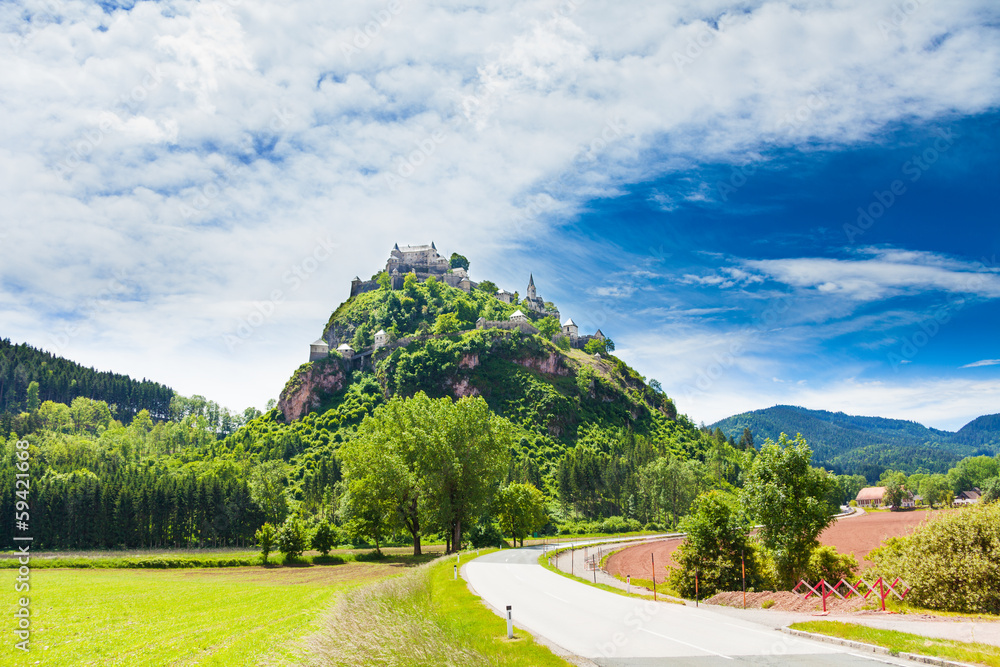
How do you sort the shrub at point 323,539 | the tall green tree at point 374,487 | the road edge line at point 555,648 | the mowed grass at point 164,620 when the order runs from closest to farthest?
the road edge line at point 555,648, the mowed grass at point 164,620, the tall green tree at point 374,487, the shrub at point 323,539

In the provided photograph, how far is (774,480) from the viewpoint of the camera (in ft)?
101

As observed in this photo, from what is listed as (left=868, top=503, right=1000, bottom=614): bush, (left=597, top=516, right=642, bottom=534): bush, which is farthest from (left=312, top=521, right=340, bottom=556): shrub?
(left=597, top=516, right=642, bottom=534): bush

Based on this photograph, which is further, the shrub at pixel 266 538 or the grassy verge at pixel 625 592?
the shrub at pixel 266 538

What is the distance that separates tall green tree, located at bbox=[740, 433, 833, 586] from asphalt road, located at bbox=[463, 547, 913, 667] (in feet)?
28.8

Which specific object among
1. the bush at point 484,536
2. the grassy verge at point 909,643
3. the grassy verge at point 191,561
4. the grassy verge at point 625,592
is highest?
the grassy verge at point 909,643

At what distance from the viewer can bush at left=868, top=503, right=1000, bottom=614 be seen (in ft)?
64.4

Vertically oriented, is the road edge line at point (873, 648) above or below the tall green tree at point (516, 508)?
above

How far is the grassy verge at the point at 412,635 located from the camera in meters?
11.7

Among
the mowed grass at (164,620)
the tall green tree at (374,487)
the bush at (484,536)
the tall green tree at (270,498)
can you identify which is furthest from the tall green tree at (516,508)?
the tall green tree at (270,498)

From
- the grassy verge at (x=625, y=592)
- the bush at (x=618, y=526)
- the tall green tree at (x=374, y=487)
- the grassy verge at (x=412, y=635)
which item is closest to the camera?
the grassy verge at (x=412, y=635)

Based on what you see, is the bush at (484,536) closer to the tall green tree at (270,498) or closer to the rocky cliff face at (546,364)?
the tall green tree at (270,498)

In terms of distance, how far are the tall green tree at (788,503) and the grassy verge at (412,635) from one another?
1700cm

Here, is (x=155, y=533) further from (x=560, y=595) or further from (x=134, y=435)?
(x=134, y=435)

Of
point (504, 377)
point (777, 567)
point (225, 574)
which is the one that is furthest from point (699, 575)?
point (504, 377)
